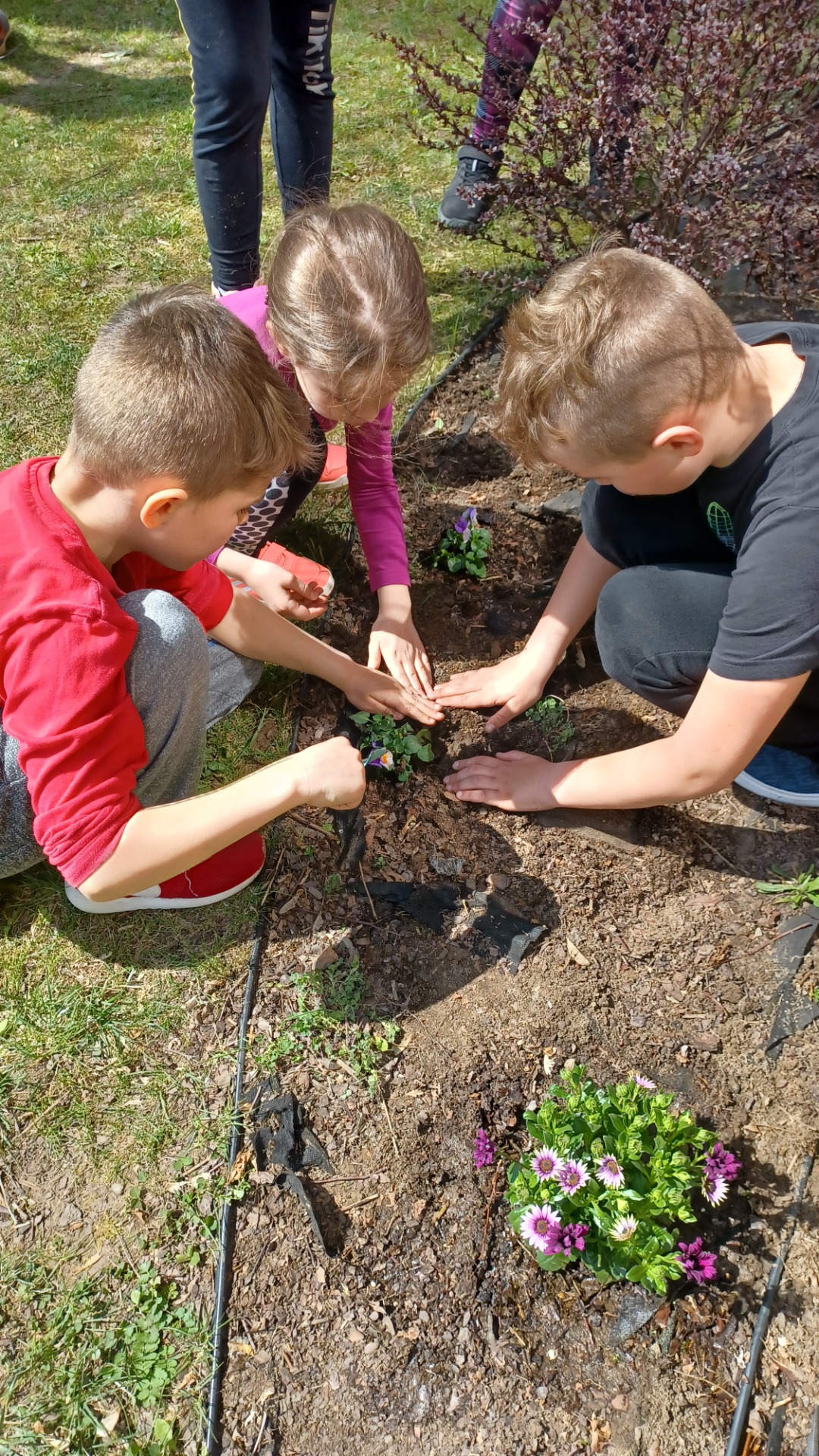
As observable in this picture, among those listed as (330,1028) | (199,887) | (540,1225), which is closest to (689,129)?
(199,887)

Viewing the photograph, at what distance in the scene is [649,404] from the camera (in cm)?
178

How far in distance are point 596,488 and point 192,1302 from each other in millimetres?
2087

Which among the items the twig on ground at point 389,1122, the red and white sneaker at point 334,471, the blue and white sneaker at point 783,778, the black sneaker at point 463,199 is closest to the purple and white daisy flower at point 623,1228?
the twig on ground at point 389,1122

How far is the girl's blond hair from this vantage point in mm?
2041

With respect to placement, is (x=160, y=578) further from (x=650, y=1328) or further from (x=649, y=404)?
(x=650, y=1328)

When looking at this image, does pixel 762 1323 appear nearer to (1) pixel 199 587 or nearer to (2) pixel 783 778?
(2) pixel 783 778

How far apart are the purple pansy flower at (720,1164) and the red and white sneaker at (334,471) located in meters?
2.37

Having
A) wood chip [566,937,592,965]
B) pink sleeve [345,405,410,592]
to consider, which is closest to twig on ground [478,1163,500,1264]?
wood chip [566,937,592,965]

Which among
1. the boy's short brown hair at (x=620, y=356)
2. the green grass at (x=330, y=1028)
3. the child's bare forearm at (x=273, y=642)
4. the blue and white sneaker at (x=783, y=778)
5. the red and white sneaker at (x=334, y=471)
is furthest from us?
the red and white sneaker at (x=334, y=471)

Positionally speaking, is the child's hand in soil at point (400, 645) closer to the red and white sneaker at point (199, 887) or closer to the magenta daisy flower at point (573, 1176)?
the red and white sneaker at point (199, 887)

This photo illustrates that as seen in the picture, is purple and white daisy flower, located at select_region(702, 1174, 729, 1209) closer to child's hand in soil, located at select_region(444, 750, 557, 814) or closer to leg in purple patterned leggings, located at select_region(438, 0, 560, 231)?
child's hand in soil, located at select_region(444, 750, 557, 814)

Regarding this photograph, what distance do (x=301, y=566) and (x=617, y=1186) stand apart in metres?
1.96

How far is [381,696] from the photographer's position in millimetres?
2514

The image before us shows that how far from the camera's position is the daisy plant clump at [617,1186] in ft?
5.27
